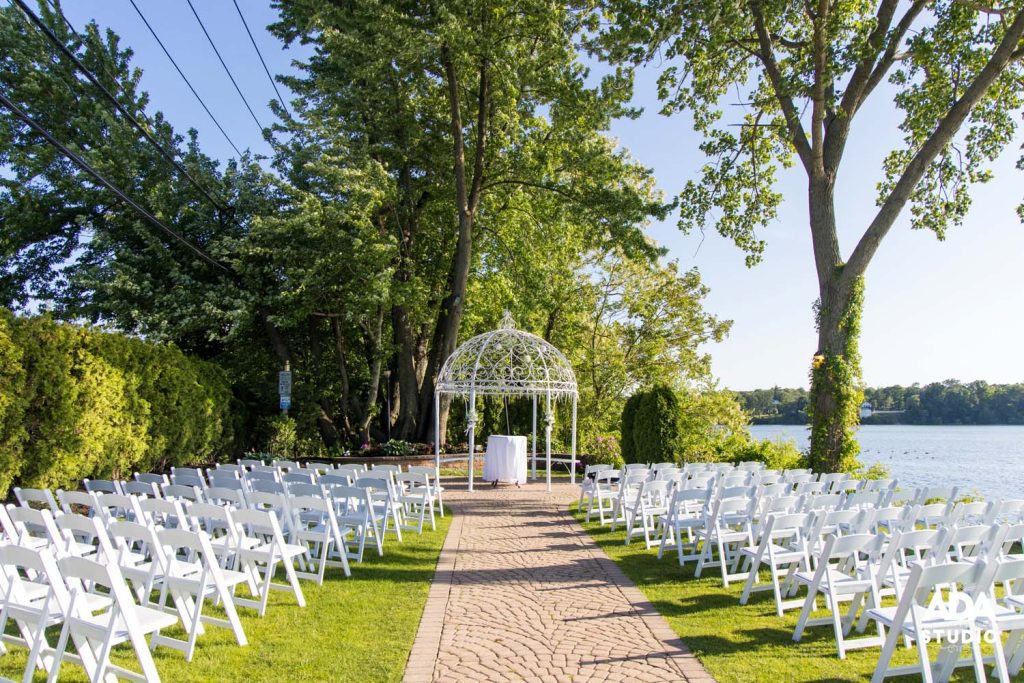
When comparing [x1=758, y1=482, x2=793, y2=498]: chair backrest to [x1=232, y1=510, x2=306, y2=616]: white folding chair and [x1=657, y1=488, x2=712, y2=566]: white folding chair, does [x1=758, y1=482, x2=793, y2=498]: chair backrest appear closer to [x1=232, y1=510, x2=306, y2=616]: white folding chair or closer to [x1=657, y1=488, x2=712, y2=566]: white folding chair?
[x1=657, y1=488, x2=712, y2=566]: white folding chair

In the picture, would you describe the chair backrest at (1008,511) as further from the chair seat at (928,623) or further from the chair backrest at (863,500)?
the chair seat at (928,623)

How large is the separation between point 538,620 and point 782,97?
1144cm

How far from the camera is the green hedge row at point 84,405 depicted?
8430mm

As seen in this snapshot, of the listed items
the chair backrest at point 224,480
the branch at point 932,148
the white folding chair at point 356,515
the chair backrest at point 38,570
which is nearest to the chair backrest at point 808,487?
the white folding chair at point 356,515

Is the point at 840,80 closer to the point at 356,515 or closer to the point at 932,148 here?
the point at 932,148

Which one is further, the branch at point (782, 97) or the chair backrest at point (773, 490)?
the branch at point (782, 97)

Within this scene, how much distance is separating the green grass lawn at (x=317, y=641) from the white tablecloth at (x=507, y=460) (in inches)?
322

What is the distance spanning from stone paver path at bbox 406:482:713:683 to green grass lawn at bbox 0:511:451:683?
205mm

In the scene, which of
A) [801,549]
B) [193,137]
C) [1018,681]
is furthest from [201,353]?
[1018,681]

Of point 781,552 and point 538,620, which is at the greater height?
point 781,552

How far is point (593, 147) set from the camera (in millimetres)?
18344

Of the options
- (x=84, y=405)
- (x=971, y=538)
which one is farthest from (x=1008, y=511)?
(x=84, y=405)

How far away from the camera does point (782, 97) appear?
1335 cm

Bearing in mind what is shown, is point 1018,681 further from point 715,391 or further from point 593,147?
point 715,391
